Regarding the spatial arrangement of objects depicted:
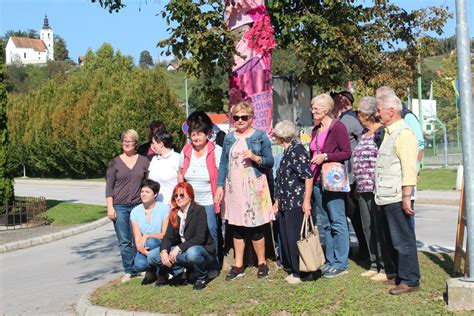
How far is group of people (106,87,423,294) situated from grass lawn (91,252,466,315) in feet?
0.62

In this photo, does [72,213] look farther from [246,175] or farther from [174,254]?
[246,175]

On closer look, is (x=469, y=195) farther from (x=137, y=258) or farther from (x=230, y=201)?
(x=137, y=258)

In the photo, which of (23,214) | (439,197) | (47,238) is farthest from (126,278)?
(439,197)

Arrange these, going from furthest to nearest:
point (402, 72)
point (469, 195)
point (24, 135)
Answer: point (24, 135), point (402, 72), point (469, 195)

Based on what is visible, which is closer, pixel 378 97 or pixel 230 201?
pixel 378 97

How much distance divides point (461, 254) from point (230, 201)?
2664 mm

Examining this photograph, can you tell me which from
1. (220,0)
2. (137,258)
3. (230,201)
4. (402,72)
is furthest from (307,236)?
(402,72)

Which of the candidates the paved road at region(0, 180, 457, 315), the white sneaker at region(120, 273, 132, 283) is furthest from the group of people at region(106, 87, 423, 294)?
the paved road at region(0, 180, 457, 315)

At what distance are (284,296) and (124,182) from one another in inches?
115

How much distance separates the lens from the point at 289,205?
725 cm

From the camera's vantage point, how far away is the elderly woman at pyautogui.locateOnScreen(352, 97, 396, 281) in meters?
7.12

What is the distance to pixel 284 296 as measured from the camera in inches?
264

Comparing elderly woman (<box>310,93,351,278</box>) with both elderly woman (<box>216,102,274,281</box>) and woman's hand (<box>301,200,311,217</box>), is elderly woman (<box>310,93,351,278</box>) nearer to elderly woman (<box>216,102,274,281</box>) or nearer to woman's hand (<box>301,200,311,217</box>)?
woman's hand (<box>301,200,311,217</box>)

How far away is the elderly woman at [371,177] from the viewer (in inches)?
280
